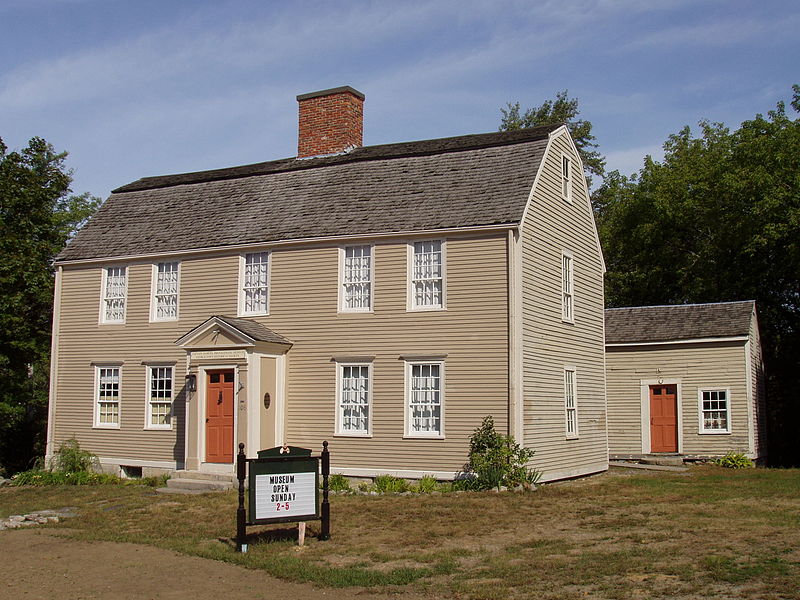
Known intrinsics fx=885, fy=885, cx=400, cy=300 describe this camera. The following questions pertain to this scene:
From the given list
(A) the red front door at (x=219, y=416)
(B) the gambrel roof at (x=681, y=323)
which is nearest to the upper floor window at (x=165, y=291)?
(A) the red front door at (x=219, y=416)

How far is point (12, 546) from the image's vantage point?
521 inches

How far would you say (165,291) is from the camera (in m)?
22.9

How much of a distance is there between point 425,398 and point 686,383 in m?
10.2

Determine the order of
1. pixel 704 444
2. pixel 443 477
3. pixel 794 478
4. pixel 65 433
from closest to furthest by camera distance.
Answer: pixel 443 477, pixel 794 478, pixel 65 433, pixel 704 444

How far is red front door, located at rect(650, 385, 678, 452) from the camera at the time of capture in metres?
26.0

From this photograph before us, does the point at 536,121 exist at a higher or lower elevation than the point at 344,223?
higher

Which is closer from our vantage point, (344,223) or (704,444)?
(344,223)

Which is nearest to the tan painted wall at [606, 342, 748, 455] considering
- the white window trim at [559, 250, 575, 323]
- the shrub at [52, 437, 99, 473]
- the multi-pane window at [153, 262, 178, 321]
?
the white window trim at [559, 250, 575, 323]

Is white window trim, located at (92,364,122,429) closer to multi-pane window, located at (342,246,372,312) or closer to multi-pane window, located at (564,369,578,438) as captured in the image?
multi-pane window, located at (342,246,372,312)

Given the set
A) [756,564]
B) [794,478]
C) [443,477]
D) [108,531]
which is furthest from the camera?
[794,478]

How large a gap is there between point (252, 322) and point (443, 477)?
5.98m

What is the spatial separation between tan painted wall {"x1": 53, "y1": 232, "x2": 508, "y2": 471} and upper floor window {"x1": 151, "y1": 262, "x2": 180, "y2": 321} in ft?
0.71

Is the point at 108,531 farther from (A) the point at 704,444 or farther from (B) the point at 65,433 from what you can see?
(A) the point at 704,444

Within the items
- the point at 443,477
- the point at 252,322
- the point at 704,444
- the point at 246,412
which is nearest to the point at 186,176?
the point at 252,322
